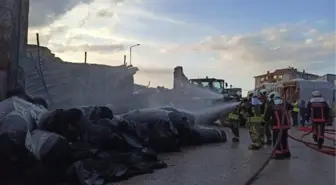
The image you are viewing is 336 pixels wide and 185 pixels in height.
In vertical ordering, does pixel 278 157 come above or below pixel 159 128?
below

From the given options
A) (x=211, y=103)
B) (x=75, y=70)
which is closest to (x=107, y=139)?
(x=75, y=70)

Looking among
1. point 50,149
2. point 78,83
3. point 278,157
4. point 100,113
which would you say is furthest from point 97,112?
point 78,83

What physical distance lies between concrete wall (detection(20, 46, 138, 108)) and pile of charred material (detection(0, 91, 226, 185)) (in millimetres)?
4980

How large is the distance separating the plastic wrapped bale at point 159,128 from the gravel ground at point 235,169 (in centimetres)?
26

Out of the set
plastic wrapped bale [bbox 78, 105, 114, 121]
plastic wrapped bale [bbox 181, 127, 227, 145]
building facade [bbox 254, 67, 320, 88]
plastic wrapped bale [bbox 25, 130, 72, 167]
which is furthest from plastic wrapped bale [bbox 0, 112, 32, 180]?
building facade [bbox 254, 67, 320, 88]

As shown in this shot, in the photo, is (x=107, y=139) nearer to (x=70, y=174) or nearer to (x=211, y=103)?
(x=70, y=174)

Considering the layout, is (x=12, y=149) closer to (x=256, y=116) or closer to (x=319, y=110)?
(x=256, y=116)

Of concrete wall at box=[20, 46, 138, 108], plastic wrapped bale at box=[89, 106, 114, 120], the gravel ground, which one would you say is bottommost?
the gravel ground

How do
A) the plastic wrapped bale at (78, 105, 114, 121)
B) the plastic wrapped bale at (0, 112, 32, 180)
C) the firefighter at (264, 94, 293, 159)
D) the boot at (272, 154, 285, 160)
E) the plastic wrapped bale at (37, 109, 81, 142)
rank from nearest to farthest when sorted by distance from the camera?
the plastic wrapped bale at (0, 112, 32, 180) < the plastic wrapped bale at (37, 109, 81, 142) < the plastic wrapped bale at (78, 105, 114, 121) < the boot at (272, 154, 285, 160) < the firefighter at (264, 94, 293, 159)

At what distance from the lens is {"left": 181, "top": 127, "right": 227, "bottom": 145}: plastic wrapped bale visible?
11.3 m

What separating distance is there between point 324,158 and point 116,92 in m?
10.7

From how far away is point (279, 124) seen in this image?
10062 millimetres

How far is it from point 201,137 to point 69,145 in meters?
5.87

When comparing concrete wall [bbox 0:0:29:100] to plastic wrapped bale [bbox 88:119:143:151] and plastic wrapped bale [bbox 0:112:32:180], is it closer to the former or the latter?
plastic wrapped bale [bbox 88:119:143:151]
